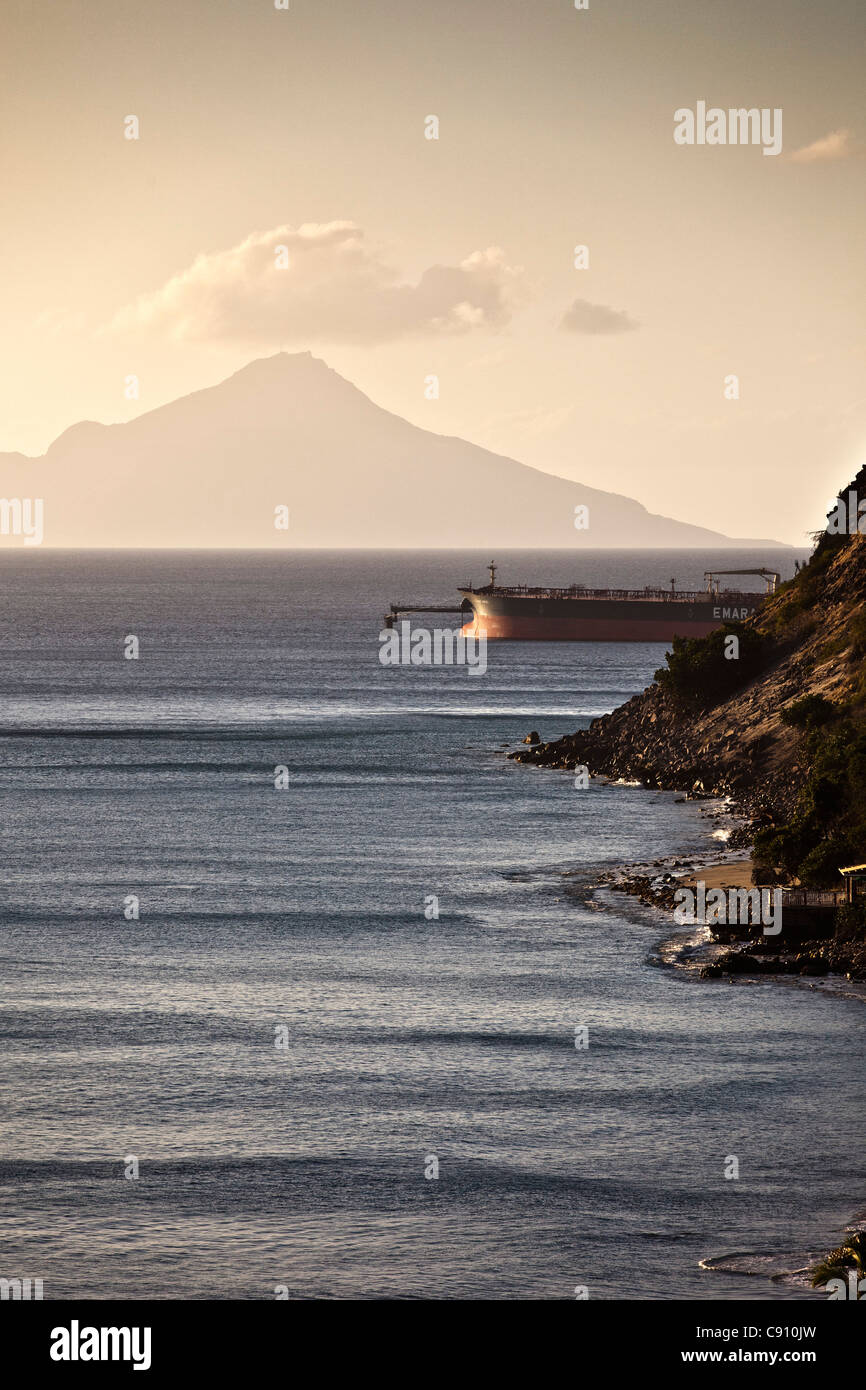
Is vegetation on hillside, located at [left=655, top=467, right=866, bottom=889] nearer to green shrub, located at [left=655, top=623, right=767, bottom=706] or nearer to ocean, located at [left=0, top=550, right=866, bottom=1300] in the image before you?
green shrub, located at [left=655, top=623, right=767, bottom=706]

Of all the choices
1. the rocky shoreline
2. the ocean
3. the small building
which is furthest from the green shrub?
the small building

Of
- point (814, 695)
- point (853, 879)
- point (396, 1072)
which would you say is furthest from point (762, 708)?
point (396, 1072)

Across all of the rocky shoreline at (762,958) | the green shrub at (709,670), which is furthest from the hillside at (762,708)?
the rocky shoreline at (762,958)

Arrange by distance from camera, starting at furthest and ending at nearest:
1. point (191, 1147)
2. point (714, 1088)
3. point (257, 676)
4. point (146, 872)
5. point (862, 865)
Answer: point (257, 676) < point (146, 872) < point (862, 865) < point (714, 1088) < point (191, 1147)

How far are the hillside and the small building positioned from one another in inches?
520

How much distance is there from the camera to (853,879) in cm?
5628

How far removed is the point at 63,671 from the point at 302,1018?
14531 centimetres

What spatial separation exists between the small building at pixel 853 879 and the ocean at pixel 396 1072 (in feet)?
19.2

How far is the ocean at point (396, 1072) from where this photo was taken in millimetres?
32281

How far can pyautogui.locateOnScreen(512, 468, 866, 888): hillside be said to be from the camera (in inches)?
3428

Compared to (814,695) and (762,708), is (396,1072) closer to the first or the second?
(814,695)

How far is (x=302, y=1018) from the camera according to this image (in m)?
49.4
